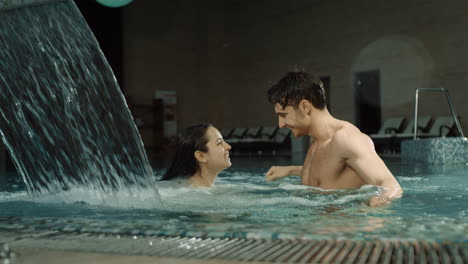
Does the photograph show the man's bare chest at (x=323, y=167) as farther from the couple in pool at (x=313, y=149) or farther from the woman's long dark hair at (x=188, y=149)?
the woman's long dark hair at (x=188, y=149)

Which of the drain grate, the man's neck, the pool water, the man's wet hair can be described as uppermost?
the man's wet hair

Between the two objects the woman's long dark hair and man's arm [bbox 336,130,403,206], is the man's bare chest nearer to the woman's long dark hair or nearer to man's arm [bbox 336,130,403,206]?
man's arm [bbox 336,130,403,206]

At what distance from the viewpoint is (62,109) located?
3314 millimetres

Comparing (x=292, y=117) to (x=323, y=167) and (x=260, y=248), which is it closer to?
(x=323, y=167)

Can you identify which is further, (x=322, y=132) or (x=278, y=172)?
(x=278, y=172)

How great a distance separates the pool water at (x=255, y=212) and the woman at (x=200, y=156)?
151mm

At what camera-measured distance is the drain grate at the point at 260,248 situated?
1.46 m

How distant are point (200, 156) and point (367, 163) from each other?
1.21 meters

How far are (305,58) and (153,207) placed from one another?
1293 centimetres

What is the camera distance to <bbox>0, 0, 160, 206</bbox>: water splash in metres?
3.07

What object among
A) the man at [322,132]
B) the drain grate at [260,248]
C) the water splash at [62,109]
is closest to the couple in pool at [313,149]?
the man at [322,132]

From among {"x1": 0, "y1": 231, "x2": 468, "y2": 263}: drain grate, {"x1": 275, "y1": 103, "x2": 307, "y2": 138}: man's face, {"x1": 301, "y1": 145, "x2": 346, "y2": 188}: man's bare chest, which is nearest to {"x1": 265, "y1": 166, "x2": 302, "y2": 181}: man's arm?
{"x1": 301, "y1": 145, "x2": 346, "y2": 188}: man's bare chest

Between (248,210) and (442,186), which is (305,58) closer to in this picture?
(442,186)

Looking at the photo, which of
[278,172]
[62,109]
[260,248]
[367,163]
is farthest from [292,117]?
[260,248]
